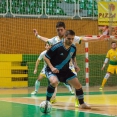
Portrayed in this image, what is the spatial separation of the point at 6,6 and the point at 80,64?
17.5 feet

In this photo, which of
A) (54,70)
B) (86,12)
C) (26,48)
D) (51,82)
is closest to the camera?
(54,70)

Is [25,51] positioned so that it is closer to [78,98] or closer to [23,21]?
[23,21]

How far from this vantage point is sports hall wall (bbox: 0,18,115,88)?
2227 centimetres

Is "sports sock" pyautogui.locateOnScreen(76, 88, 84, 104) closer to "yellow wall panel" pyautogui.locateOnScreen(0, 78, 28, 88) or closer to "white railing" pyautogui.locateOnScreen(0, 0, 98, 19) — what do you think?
"yellow wall panel" pyautogui.locateOnScreen(0, 78, 28, 88)

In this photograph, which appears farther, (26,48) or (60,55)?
(26,48)

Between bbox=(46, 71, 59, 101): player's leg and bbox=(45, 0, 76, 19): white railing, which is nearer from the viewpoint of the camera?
bbox=(46, 71, 59, 101): player's leg

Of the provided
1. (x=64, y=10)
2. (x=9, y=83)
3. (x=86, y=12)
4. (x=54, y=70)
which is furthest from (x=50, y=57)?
(x=86, y=12)

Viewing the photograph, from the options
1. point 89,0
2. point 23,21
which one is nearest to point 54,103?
point 23,21

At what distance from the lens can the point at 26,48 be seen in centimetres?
2306

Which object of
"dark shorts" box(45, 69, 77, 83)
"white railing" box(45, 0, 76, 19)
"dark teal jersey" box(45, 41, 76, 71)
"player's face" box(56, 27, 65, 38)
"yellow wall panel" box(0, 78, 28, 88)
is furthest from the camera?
"white railing" box(45, 0, 76, 19)

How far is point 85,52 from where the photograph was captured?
22.1m

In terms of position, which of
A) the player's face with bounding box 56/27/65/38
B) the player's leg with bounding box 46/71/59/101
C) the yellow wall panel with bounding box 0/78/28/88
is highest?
the player's face with bounding box 56/27/65/38

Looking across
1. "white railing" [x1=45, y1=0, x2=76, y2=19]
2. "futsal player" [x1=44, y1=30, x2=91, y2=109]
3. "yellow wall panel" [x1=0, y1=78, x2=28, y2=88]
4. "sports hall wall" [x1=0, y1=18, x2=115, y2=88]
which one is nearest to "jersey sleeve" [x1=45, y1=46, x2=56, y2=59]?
"futsal player" [x1=44, y1=30, x2=91, y2=109]

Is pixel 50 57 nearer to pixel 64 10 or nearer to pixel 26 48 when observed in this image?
pixel 26 48
